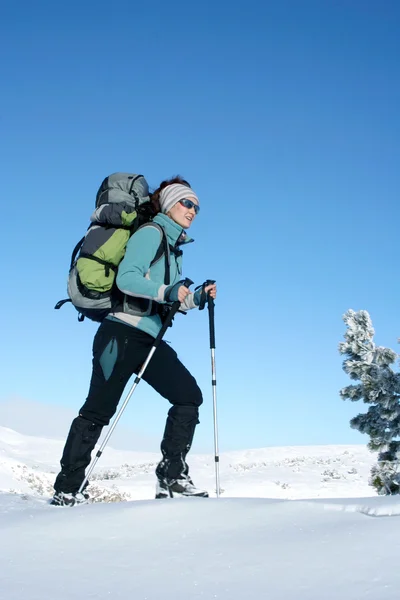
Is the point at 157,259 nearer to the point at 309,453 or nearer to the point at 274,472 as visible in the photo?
the point at 274,472

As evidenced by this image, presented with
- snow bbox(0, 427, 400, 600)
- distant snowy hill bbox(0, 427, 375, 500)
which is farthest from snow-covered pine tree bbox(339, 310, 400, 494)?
snow bbox(0, 427, 400, 600)

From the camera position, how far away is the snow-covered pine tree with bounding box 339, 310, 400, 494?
11969mm

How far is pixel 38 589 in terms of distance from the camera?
244 centimetres

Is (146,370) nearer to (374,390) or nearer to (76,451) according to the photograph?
(76,451)

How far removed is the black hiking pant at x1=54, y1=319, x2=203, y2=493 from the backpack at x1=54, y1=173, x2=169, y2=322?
23 centimetres

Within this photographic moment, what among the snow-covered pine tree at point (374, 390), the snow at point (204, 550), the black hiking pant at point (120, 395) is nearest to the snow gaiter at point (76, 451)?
the black hiking pant at point (120, 395)

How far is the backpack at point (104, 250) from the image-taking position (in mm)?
4828

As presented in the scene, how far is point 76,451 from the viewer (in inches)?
188

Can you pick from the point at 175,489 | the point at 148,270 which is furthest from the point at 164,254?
the point at 175,489

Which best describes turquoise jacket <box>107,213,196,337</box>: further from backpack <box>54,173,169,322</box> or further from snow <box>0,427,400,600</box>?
snow <box>0,427,400,600</box>

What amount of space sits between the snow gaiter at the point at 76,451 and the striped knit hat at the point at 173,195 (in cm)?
209

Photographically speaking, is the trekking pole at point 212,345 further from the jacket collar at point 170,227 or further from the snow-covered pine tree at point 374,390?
the snow-covered pine tree at point 374,390

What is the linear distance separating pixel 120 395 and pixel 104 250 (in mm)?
1269

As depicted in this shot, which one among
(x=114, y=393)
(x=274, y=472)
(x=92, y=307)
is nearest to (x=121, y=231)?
(x=92, y=307)
